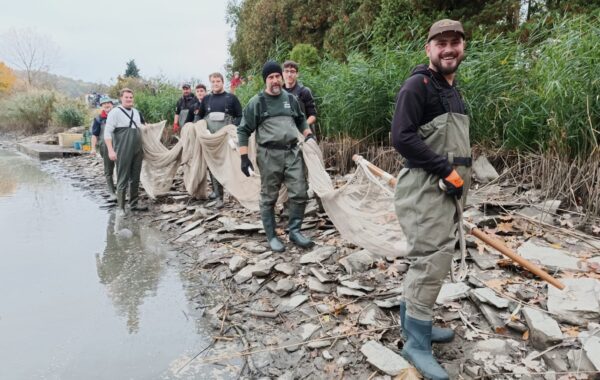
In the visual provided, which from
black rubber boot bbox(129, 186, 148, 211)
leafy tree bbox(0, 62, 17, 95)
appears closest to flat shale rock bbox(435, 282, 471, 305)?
black rubber boot bbox(129, 186, 148, 211)

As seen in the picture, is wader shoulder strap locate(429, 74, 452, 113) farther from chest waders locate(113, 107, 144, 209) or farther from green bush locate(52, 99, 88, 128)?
green bush locate(52, 99, 88, 128)

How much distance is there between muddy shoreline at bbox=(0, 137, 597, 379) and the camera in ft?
7.40

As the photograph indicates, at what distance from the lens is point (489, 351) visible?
88.5 inches

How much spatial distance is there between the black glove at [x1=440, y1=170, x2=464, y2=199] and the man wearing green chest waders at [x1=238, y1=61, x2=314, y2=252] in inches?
79.4

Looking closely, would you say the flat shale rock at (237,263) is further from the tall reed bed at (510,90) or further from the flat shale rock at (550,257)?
the tall reed bed at (510,90)

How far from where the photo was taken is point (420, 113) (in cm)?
202

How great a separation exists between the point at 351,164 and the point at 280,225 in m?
1.60

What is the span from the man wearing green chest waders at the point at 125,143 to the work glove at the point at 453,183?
4.91 m

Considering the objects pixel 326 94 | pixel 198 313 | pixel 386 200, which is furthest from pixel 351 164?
pixel 198 313

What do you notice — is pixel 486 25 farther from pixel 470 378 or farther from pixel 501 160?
pixel 470 378

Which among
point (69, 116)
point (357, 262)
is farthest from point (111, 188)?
point (69, 116)

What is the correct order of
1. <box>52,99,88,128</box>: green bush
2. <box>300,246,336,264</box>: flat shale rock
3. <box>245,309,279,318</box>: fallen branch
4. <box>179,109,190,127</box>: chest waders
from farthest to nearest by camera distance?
<box>52,99,88,128</box>: green bush, <box>179,109,190,127</box>: chest waders, <box>300,246,336,264</box>: flat shale rock, <box>245,309,279,318</box>: fallen branch

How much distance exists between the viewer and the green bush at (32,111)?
21.3 m

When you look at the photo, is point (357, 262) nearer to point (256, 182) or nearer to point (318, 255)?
point (318, 255)
